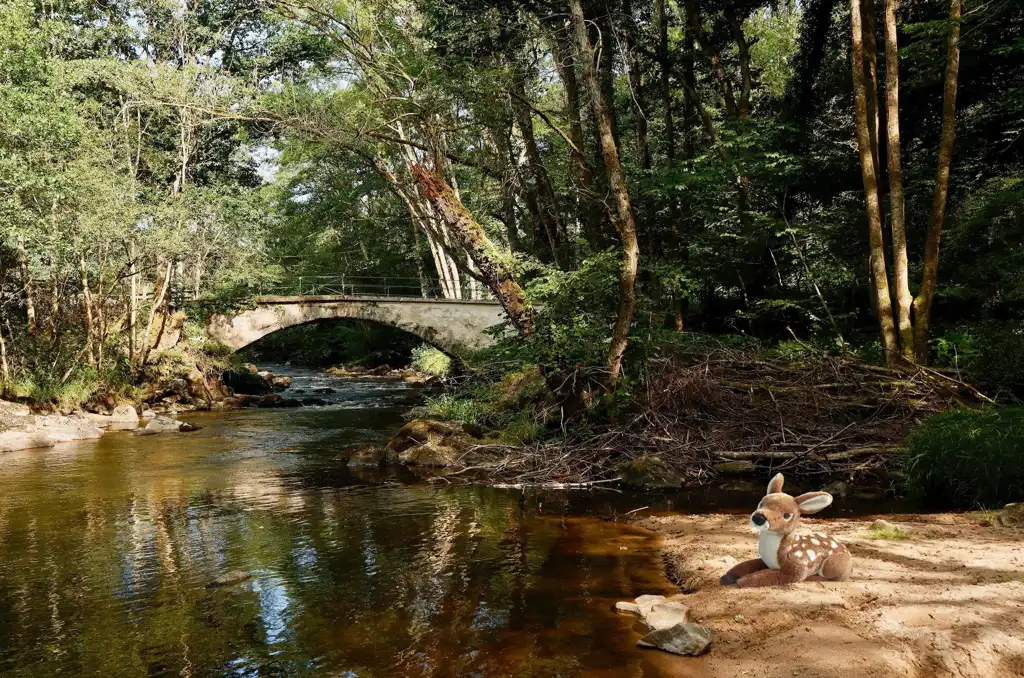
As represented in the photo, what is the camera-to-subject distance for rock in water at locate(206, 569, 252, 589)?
214 inches

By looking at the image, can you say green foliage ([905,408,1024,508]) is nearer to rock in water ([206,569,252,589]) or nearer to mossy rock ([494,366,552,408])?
mossy rock ([494,366,552,408])

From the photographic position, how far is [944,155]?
9.57 meters

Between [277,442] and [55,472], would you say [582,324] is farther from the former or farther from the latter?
[55,472]

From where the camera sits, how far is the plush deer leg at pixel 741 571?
179 inches

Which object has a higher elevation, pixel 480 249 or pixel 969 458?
pixel 480 249

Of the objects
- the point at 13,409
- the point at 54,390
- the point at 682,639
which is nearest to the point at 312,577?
the point at 682,639

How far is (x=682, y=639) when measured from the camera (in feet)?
12.4

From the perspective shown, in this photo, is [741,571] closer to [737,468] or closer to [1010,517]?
[1010,517]

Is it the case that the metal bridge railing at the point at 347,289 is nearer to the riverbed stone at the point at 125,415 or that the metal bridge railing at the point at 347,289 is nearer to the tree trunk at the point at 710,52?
the riverbed stone at the point at 125,415

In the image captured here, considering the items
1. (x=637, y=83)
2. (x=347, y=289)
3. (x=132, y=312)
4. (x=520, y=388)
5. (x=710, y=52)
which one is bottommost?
(x=520, y=388)

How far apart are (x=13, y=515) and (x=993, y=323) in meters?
13.3

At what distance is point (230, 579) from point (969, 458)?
6.75 meters

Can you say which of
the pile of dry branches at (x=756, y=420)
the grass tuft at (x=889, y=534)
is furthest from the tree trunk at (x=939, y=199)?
the grass tuft at (x=889, y=534)

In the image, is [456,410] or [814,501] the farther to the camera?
[456,410]
